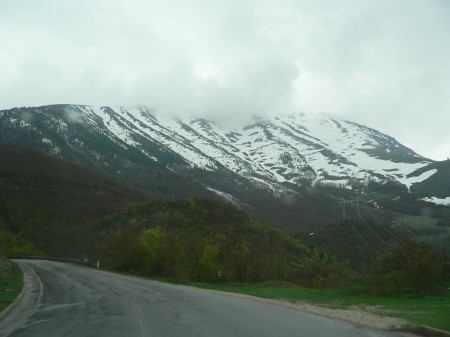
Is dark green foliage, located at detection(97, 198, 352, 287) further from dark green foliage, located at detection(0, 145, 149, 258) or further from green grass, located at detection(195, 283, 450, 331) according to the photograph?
dark green foliage, located at detection(0, 145, 149, 258)

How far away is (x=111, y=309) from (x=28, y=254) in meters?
96.1

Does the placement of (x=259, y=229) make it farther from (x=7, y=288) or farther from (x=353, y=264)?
(x=7, y=288)

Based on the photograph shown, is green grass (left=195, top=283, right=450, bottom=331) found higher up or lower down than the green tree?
lower down

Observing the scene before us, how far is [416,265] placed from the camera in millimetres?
28781

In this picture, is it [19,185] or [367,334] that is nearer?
[367,334]

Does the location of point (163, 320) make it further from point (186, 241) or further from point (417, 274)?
point (186, 241)

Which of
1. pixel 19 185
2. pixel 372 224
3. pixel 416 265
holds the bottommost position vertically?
pixel 416 265

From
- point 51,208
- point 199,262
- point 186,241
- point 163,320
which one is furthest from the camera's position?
point 51,208

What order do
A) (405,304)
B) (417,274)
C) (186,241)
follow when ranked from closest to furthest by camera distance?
(405,304), (417,274), (186,241)

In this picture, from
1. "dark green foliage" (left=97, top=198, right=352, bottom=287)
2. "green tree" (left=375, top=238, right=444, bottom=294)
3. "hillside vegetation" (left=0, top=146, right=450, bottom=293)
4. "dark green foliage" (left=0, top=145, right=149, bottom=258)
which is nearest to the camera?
"green tree" (left=375, top=238, right=444, bottom=294)

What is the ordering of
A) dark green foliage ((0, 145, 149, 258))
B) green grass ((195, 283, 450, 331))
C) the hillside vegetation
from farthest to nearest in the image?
dark green foliage ((0, 145, 149, 258)), the hillside vegetation, green grass ((195, 283, 450, 331))

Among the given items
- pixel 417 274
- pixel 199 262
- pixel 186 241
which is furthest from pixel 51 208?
pixel 417 274

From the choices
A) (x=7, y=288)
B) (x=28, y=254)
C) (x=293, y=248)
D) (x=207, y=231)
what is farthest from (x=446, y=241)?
(x=28, y=254)

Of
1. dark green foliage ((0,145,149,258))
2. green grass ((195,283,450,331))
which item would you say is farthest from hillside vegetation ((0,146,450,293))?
green grass ((195,283,450,331))
